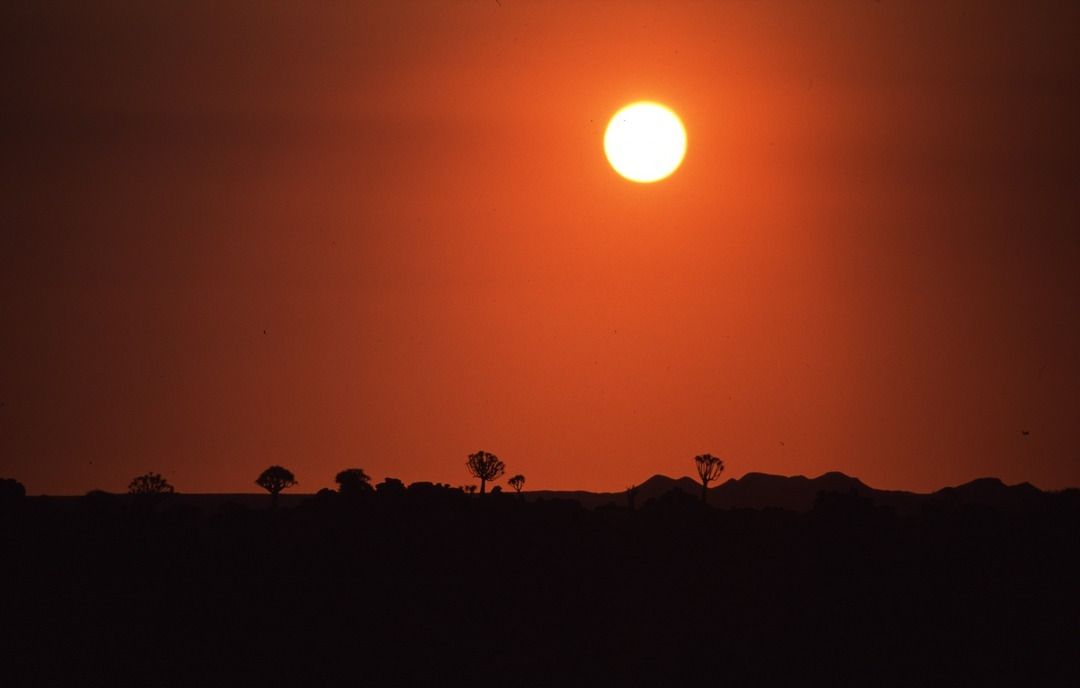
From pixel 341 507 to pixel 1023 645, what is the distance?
4000cm

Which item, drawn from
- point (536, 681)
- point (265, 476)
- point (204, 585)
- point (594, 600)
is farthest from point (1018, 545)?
point (265, 476)

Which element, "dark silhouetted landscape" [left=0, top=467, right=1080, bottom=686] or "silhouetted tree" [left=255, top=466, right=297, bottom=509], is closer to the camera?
"dark silhouetted landscape" [left=0, top=467, right=1080, bottom=686]

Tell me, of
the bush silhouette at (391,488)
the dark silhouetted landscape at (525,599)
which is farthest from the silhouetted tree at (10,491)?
the bush silhouette at (391,488)

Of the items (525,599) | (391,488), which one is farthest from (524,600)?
(391,488)

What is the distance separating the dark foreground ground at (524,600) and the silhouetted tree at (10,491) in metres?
5.03

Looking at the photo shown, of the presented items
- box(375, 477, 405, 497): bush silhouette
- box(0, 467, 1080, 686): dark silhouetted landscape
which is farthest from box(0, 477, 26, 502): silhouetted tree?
box(375, 477, 405, 497): bush silhouette

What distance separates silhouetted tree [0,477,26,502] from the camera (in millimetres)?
89500

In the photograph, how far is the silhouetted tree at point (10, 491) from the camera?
89500 millimetres

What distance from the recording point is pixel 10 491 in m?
93.8

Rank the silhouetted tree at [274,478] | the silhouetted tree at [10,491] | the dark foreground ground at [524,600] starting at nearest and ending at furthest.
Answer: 1. the dark foreground ground at [524,600]
2. the silhouetted tree at [10,491]
3. the silhouetted tree at [274,478]

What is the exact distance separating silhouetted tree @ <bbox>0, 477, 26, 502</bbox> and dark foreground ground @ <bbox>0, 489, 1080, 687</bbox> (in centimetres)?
503

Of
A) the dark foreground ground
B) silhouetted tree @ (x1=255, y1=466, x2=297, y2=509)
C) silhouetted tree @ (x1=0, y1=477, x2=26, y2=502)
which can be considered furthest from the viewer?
silhouetted tree @ (x1=255, y1=466, x2=297, y2=509)

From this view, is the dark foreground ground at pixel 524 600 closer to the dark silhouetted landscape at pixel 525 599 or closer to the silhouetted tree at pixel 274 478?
the dark silhouetted landscape at pixel 525 599

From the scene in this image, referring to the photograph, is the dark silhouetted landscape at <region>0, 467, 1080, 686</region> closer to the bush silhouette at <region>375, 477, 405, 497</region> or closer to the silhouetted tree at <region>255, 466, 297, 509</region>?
the bush silhouette at <region>375, 477, 405, 497</region>
